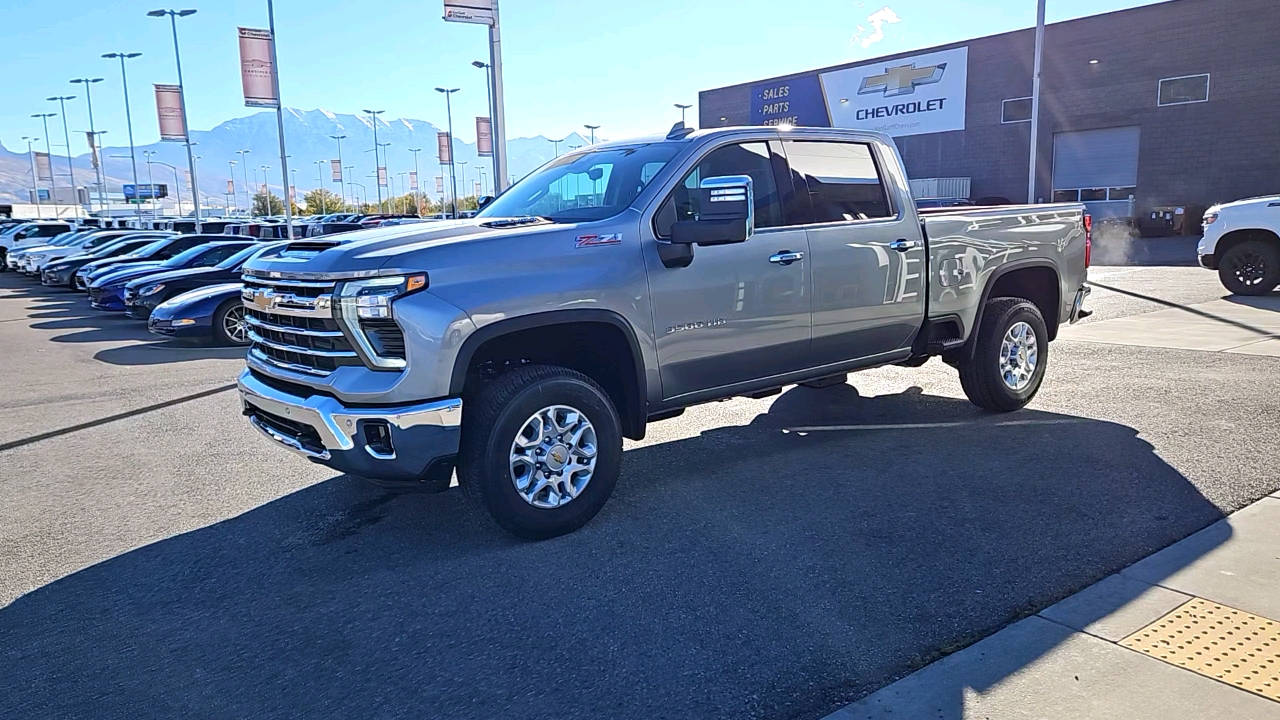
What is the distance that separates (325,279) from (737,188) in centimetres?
206

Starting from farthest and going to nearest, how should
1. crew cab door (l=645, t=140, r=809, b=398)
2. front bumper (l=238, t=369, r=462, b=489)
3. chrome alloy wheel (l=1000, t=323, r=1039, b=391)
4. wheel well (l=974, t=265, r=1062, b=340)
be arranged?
wheel well (l=974, t=265, r=1062, b=340) < chrome alloy wheel (l=1000, t=323, r=1039, b=391) < crew cab door (l=645, t=140, r=809, b=398) < front bumper (l=238, t=369, r=462, b=489)

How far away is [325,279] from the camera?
4.21 m

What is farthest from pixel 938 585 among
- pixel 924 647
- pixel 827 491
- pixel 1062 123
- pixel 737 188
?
pixel 1062 123

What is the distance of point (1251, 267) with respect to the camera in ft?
44.3

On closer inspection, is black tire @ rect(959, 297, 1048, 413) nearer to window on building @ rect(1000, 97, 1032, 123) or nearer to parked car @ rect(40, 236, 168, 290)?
parked car @ rect(40, 236, 168, 290)

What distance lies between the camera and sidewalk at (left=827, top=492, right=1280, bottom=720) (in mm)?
2975

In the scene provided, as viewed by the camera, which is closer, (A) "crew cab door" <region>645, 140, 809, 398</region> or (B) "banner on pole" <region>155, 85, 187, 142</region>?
(A) "crew cab door" <region>645, 140, 809, 398</region>

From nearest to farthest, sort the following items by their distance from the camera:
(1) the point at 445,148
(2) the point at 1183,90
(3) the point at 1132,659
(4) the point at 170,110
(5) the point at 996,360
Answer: (3) the point at 1132,659 → (5) the point at 996,360 → (2) the point at 1183,90 → (4) the point at 170,110 → (1) the point at 445,148

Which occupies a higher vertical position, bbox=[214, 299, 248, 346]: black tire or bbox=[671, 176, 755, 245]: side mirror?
bbox=[671, 176, 755, 245]: side mirror

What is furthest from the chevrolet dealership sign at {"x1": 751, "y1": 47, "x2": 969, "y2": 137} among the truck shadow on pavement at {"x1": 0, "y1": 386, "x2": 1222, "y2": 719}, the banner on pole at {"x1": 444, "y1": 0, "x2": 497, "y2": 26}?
the truck shadow on pavement at {"x1": 0, "y1": 386, "x2": 1222, "y2": 719}

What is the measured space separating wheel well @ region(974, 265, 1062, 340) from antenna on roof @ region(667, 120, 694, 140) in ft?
9.95

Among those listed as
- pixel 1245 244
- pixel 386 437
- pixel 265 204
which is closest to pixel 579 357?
pixel 386 437

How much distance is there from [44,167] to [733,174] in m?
89.6

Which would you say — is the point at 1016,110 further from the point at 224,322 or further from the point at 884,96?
the point at 224,322
